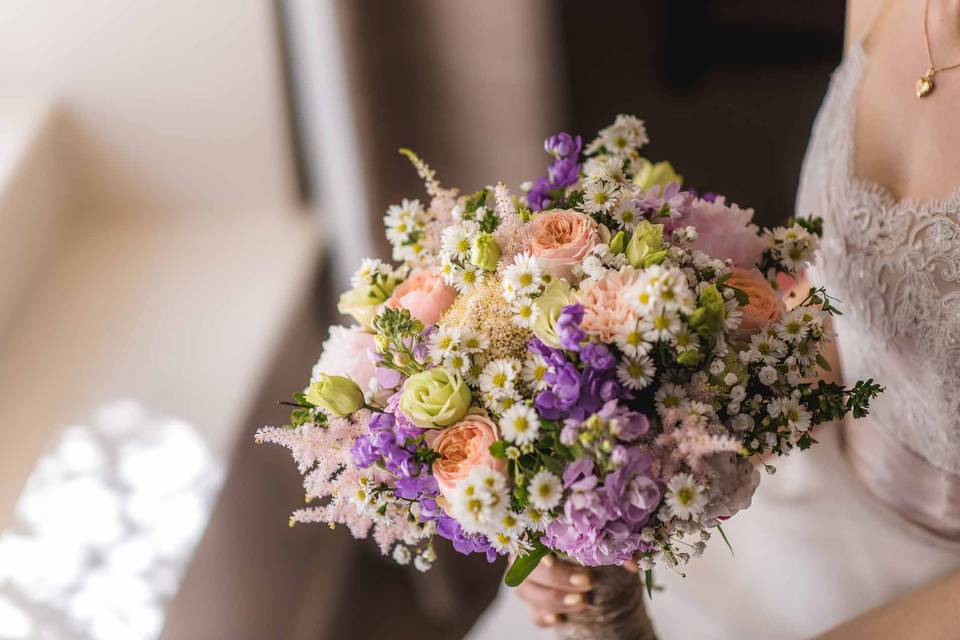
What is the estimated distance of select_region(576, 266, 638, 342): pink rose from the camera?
29.0 inches

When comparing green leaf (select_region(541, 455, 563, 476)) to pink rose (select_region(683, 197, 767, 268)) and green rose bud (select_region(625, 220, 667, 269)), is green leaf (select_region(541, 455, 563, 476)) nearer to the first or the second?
green rose bud (select_region(625, 220, 667, 269))

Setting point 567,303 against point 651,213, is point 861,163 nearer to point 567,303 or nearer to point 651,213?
point 651,213

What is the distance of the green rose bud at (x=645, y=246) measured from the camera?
0.78 metres

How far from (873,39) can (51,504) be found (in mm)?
1201

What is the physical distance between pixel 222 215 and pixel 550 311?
1177 millimetres

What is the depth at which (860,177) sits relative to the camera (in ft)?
3.64

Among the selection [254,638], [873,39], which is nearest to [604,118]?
[873,39]

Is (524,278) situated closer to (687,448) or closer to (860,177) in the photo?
(687,448)

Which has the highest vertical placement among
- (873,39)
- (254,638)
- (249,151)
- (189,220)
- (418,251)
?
(873,39)

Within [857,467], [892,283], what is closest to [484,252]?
[892,283]

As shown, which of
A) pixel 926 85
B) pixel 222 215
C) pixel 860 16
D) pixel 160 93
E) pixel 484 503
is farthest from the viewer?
pixel 222 215

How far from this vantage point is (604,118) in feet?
6.80

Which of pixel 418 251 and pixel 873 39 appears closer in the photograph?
pixel 418 251

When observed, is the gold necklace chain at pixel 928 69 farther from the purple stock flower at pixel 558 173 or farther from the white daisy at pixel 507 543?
the white daisy at pixel 507 543
